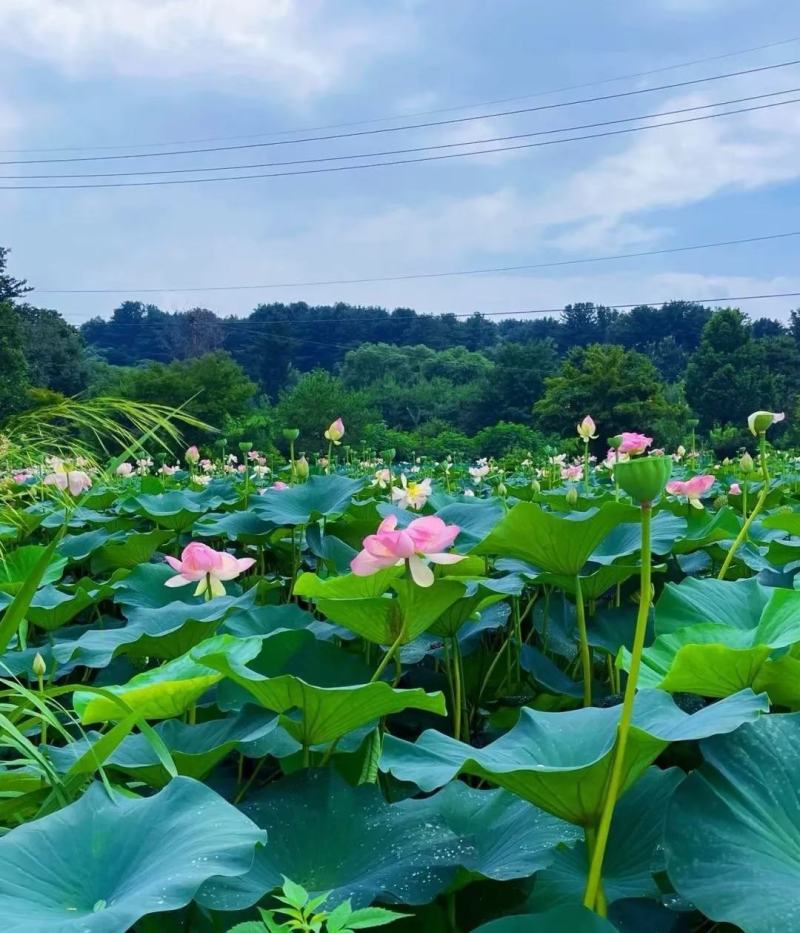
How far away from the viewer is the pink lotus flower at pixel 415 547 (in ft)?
2.38

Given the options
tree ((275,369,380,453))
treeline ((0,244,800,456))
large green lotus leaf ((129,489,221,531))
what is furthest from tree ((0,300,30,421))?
large green lotus leaf ((129,489,221,531))

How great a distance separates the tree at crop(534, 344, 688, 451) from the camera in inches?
1022

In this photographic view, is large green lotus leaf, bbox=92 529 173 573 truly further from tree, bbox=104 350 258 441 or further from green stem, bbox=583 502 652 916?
tree, bbox=104 350 258 441

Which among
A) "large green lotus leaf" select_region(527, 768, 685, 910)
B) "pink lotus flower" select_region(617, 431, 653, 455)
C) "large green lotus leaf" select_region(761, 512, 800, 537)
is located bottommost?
"large green lotus leaf" select_region(527, 768, 685, 910)

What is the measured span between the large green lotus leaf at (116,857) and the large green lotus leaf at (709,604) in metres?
0.50

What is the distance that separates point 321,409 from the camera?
2850cm

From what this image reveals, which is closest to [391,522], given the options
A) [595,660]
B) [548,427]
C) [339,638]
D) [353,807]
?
[353,807]

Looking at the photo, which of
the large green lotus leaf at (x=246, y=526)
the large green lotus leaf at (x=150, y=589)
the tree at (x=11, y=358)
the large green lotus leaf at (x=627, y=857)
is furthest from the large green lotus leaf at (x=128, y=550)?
the tree at (x=11, y=358)

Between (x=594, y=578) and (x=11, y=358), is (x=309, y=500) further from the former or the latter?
(x=11, y=358)

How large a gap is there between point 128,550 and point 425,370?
129ft

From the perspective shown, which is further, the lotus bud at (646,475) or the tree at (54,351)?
the tree at (54,351)

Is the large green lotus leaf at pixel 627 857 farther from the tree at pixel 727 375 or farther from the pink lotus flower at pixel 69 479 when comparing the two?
the tree at pixel 727 375

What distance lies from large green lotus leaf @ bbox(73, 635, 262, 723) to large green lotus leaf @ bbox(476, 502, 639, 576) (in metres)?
0.29

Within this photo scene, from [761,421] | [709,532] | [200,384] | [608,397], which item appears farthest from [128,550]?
[608,397]
